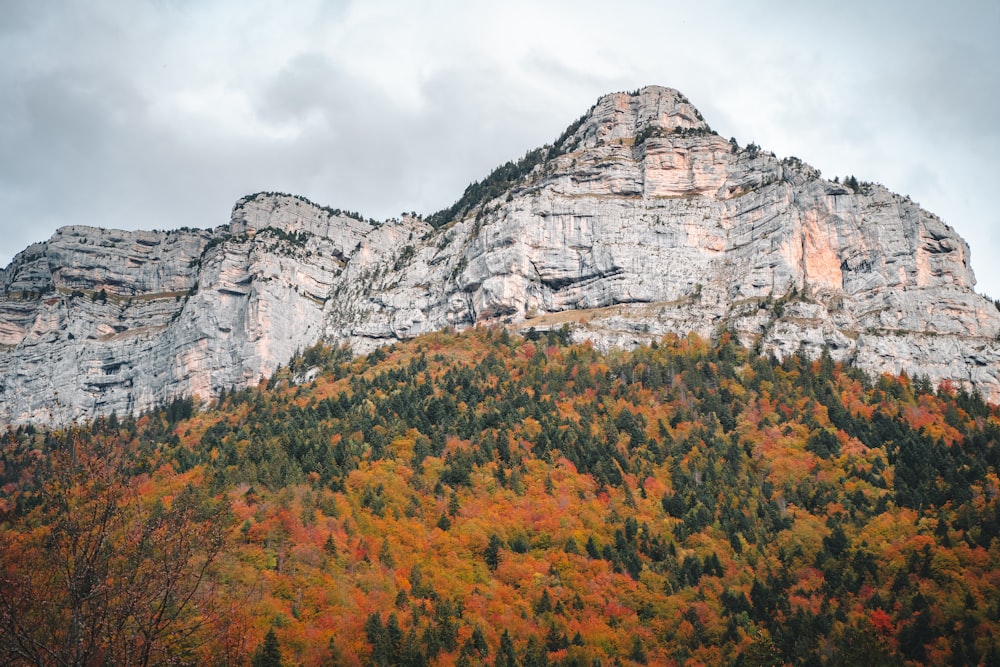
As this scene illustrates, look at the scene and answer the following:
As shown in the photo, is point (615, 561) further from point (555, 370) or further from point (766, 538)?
point (555, 370)

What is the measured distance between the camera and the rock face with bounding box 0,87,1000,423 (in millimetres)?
118812

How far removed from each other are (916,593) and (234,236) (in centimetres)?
14085

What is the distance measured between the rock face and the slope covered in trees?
19730 millimetres

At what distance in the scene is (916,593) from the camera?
59.9 m

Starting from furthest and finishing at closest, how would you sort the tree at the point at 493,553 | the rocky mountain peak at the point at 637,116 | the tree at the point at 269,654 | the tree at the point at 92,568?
the rocky mountain peak at the point at 637,116 < the tree at the point at 493,553 < the tree at the point at 269,654 < the tree at the point at 92,568

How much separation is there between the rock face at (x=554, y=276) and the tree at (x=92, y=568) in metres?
102

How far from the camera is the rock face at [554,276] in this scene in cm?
11881

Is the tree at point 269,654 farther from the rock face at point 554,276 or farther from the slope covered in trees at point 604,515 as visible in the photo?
the rock face at point 554,276

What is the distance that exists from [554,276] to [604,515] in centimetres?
7041

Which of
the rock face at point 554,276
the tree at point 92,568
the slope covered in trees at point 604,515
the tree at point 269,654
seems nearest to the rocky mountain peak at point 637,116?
the rock face at point 554,276

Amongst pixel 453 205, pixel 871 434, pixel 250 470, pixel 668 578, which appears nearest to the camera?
pixel 668 578

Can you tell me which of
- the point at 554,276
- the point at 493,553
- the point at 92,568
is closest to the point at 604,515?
the point at 493,553

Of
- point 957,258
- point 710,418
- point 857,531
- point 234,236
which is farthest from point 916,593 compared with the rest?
point 234,236

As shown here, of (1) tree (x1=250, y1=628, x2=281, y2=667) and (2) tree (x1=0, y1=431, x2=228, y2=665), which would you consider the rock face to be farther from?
(2) tree (x1=0, y1=431, x2=228, y2=665)
